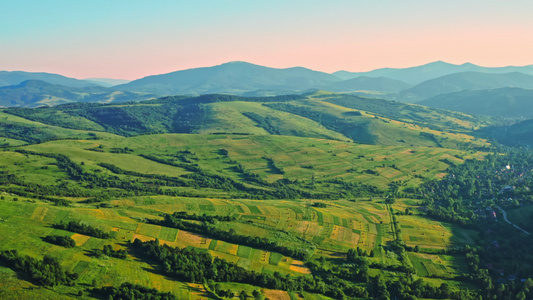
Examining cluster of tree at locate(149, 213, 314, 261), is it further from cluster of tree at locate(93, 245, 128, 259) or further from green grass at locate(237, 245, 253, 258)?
cluster of tree at locate(93, 245, 128, 259)

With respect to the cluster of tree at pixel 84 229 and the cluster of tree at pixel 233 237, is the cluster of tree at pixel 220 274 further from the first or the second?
the cluster of tree at pixel 233 237

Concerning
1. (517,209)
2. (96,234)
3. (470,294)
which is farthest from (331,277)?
(517,209)

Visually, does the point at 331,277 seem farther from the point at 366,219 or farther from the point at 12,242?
the point at 12,242

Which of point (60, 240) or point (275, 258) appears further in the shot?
point (275, 258)

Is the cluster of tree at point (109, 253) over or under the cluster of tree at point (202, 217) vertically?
over

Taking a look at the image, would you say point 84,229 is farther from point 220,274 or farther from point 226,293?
point 226,293

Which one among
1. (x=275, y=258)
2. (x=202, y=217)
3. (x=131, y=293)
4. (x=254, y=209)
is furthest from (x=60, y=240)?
(x=254, y=209)

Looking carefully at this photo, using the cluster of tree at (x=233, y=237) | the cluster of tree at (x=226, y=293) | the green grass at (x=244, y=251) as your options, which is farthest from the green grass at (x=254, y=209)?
the cluster of tree at (x=226, y=293)
